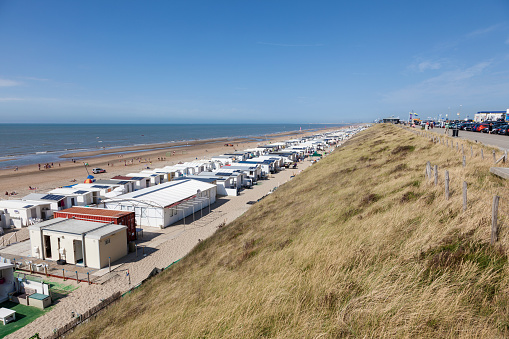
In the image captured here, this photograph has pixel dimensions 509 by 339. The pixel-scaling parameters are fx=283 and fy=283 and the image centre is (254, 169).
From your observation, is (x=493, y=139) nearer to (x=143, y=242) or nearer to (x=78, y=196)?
(x=143, y=242)

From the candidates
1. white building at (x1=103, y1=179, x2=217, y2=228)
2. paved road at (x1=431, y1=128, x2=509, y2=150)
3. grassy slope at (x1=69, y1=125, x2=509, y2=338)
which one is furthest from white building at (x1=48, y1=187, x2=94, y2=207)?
paved road at (x1=431, y1=128, x2=509, y2=150)

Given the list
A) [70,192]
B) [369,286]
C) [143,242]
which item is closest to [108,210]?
[143,242]

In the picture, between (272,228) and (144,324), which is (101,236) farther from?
(144,324)

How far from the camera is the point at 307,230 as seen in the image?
366 inches

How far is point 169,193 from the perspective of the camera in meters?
26.0

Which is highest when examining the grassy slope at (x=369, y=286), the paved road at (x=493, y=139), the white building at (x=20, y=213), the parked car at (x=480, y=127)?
the parked car at (x=480, y=127)

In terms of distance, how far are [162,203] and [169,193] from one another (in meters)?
2.98

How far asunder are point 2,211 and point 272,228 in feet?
76.8

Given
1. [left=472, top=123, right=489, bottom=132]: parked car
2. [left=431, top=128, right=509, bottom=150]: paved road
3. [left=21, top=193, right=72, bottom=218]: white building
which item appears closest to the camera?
[left=431, top=128, right=509, bottom=150]: paved road

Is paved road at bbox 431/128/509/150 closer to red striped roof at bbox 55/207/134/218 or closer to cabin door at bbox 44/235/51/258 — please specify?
red striped roof at bbox 55/207/134/218

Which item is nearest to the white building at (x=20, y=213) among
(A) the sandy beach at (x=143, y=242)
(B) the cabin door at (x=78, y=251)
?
(B) the cabin door at (x=78, y=251)

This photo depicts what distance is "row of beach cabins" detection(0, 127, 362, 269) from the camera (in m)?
16.5

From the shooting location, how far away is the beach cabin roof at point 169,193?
23688 millimetres

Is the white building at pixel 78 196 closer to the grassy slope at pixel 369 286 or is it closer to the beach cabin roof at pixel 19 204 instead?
the beach cabin roof at pixel 19 204
